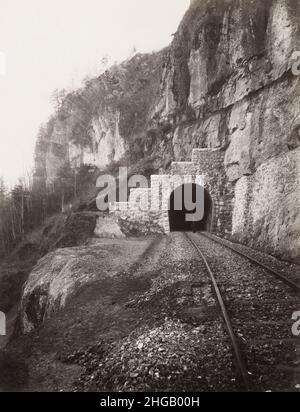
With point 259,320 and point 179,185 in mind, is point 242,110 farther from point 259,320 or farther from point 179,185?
point 259,320

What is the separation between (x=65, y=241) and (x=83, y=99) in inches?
1416

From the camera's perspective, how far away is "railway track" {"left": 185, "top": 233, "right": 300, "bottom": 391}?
4.37 metres

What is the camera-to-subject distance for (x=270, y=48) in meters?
14.7

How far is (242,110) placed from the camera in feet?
57.3

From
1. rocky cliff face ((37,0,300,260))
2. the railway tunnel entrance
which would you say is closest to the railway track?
rocky cliff face ((37,0,300,260))

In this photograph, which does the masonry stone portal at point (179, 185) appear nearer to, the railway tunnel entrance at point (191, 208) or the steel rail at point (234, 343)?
the railway tunnel entrance at point (191, 208)

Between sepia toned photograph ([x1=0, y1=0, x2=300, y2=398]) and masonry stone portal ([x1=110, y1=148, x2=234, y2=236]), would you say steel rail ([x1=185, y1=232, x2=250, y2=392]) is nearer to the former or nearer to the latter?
sepia toned photograph ([x1=0, y1=0, x2=300, y2=398])

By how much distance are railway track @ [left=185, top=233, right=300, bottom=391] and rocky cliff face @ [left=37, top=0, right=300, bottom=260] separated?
2.39m

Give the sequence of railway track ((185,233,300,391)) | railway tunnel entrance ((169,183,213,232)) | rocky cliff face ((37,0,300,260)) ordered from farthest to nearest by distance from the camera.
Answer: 1. railway tunnel entrance ((169,183,213,232))
2. rocky cliff face ((37,0,300,260))
3. railway track ((185,233,300,391))

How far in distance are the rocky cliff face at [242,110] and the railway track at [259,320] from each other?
93.9 inches

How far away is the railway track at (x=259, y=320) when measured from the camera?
4367 mm

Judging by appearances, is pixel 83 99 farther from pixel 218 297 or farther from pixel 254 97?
pixel 218 297

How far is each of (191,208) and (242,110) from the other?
25.9ft

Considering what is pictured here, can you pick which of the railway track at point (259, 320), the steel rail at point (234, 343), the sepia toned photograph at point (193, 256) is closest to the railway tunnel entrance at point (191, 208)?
the sepia toned photograph at point (193, 256)
